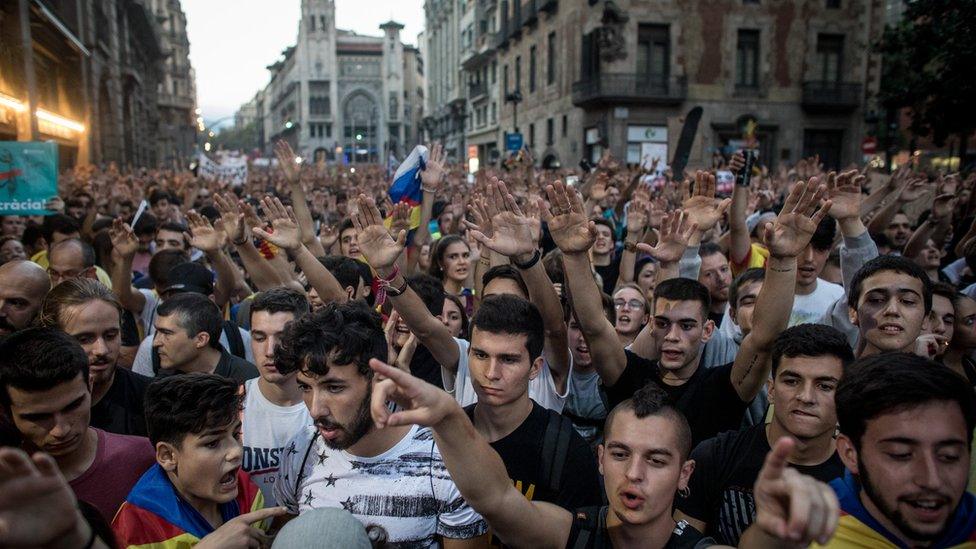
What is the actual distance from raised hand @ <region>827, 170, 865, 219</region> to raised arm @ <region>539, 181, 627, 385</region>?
1630 mm

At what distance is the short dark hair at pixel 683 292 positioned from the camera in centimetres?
353

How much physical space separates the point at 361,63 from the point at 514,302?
105699 mm

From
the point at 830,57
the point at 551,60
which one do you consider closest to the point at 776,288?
the point at 830,57

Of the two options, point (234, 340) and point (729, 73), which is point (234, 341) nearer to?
point (234, 340)

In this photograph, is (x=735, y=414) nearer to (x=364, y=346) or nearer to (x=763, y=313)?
(x=763, y=313)

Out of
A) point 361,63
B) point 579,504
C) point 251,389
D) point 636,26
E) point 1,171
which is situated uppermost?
point 361,63

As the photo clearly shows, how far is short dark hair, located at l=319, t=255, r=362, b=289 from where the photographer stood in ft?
15.3

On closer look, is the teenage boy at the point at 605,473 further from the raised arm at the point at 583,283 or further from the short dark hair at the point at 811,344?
the raised arm at the point at 583,283

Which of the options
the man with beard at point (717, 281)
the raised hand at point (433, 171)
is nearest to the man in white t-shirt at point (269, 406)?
the raised hand at point (433, 171)

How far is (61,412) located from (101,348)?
0.72 meters

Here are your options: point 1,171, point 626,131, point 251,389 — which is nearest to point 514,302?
point 251,389

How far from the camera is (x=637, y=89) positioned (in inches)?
1060

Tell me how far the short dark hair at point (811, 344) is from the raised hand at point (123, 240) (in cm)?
414

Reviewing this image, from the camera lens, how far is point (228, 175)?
65.0 ft
